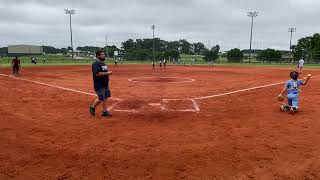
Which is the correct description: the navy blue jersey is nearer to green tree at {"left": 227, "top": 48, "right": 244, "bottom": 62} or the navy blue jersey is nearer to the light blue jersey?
the light blue jersey

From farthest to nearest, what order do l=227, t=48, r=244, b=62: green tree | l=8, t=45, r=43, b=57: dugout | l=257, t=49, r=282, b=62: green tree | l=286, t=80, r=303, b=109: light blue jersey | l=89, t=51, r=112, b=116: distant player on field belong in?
l=8, t=45, r=43, b=57: dugout
l=227, t=48, r=244, b=62: green tree
l=257, t=49, r=282, b=62: green tree
l=286, t=80, r=303, b=109: light blue jersey
l=89, t=51, r=112, b=116: distant player on field

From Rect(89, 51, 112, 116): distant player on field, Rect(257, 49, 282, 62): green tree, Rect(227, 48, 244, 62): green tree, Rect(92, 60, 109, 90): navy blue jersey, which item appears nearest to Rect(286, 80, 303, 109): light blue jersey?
Rect(89, 51, 112, 116): distant player on field

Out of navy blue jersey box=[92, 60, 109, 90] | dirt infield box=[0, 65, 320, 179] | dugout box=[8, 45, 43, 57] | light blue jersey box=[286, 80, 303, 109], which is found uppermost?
dugout box=[8, 45, 43, 57]

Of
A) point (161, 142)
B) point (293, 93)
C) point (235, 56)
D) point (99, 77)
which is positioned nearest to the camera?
point (161, 142)

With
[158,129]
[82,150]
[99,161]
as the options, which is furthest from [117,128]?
[99,161]

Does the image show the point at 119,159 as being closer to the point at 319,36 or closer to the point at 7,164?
the point at 7,164

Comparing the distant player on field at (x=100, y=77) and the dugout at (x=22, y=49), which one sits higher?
the dugout at (x=22, y=49)

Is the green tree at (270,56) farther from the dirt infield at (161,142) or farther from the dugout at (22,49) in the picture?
the dirt infield at (161,142)

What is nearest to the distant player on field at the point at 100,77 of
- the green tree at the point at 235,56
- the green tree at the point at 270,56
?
the green tree at the point at 235,56

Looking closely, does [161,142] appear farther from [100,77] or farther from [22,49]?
[22,49]

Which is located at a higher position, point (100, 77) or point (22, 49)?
point (22, 49)

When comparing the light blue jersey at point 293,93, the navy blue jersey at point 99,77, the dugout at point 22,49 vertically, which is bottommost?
the light blue jersey at point 293,93

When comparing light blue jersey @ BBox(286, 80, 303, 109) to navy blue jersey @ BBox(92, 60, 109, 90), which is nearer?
navy blue jersey @ BBox(92, 60, 109, 90)

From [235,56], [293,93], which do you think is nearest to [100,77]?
[293,93]
